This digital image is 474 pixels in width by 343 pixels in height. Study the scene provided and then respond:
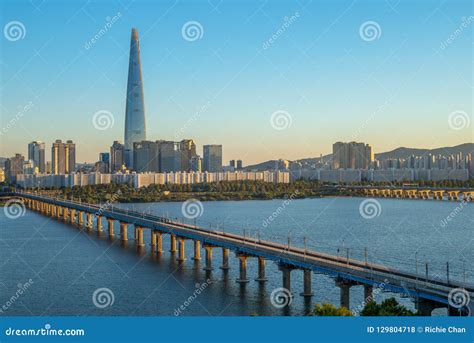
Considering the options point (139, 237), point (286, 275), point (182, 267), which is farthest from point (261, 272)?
point (139, 237)

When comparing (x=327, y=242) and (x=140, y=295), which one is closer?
(x=140, y=295)

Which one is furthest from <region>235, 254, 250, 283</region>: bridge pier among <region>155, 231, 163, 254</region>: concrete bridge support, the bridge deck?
<region>155, 231, 163, 254</region>: concrete bridge support

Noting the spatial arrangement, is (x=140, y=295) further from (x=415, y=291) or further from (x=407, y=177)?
(x=407, y=177)

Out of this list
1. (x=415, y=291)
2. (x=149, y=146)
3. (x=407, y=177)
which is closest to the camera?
(x=415, y=291)

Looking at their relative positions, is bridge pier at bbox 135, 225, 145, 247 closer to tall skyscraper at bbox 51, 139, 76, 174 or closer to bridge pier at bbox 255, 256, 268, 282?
bridge pier at bbox 255, 256, 268, 282

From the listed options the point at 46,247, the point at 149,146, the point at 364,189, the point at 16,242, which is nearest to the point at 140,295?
the point at 46,247
